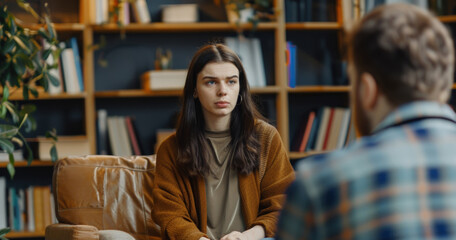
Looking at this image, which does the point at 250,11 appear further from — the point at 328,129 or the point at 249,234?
the point at 249,234

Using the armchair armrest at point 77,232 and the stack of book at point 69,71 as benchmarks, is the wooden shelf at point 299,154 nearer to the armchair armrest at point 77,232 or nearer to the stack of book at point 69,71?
the stack of book at point 69,71

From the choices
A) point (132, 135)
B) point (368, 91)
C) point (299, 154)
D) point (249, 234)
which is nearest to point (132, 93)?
point (132, 135)

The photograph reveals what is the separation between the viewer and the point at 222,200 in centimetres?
215

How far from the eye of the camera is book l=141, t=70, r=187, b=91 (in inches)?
133

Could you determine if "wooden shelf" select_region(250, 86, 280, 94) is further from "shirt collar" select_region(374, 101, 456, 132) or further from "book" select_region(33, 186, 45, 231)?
"shirt collar" select_region(374, 101, 456, 132)

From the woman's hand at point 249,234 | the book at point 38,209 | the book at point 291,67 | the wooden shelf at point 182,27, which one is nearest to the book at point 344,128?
the book at point 291,67

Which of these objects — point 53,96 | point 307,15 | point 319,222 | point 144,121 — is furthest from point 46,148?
point 319,222

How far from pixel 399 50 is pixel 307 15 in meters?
2.91

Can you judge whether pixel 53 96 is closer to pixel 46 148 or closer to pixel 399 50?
pixel 46 148

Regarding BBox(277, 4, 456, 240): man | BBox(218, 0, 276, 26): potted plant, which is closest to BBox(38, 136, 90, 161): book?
BBox(218, 0, 276, 26): potted plant

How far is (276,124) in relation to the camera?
3.63 meters

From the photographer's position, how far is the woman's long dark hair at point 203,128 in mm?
2150

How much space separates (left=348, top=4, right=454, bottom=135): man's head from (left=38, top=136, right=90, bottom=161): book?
2.72m

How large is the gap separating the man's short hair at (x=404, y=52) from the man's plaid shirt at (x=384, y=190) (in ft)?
0.24
